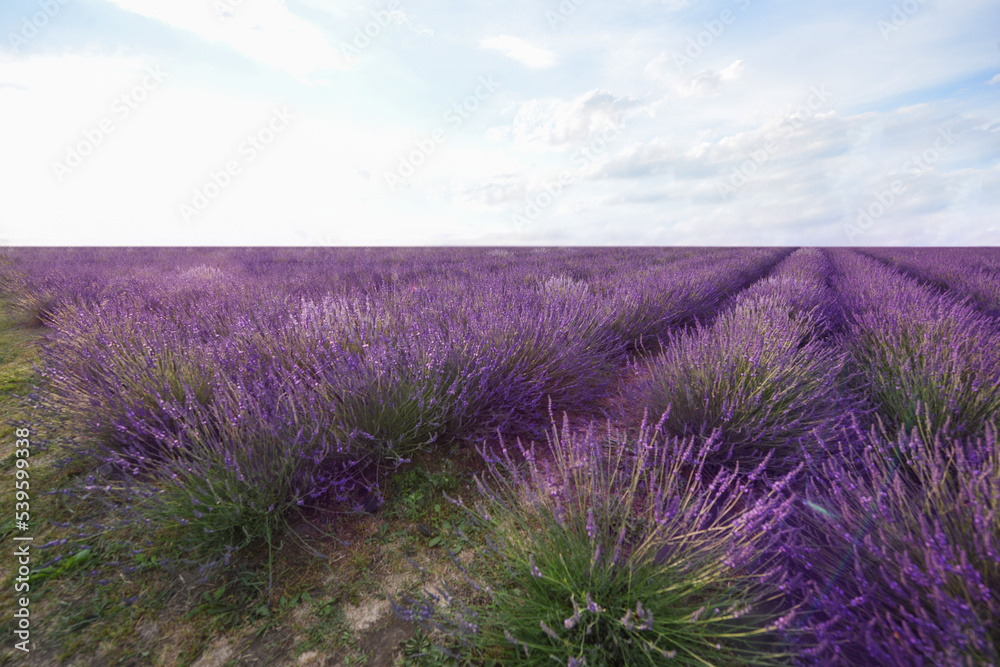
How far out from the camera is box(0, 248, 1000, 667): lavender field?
1.14 meters

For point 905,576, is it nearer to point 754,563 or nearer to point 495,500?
point 754,563

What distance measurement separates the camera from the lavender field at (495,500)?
1.14 meters

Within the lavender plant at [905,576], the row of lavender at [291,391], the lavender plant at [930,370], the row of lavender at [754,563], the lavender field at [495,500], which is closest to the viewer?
the lavender plant at [905,576]

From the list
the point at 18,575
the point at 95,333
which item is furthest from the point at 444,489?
the point at 95,333

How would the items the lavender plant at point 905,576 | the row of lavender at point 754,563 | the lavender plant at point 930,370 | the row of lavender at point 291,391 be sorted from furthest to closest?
the lavender plant at point 930,370, the row of lavender at point 291,391, the row of lavender at point 754,563, the lavender plant at point 905,576

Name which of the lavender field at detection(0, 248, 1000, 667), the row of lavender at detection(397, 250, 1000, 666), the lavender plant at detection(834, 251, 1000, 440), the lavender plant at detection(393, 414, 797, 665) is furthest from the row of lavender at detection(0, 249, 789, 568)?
the lavender plant at detection(834, 251, 1000, 440)

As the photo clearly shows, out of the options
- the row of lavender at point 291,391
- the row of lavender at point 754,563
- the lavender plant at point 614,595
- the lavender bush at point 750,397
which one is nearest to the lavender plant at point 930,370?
the row of lavender at point 754,563

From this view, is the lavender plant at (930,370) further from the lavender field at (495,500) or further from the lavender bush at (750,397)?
the lavender bush at (750,397)

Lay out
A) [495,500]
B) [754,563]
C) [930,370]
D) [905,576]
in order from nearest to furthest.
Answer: [905,576], [754,563], [495,500], [930,370]

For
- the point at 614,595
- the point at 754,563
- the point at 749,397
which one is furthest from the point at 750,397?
the point at 614,595

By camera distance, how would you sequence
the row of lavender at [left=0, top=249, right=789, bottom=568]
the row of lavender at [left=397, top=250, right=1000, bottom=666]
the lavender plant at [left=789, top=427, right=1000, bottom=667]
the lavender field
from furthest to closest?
the row of lavender at [left=0, top=249, right=789, bottom=568] < the lavender field < the row of lavender at [left=397, top=250, right=1000, bottom=666] < the lavender plant at [left=789, top=427, right=1000, bottom=667]

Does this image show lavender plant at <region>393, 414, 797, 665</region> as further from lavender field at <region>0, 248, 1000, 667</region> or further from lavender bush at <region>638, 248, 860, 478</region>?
lavender bush at <region>638, 248, 860, 478</region>

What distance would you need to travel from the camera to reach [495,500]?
5.29 feet

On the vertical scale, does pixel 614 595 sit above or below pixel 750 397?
below
